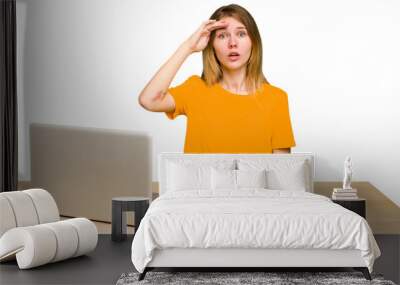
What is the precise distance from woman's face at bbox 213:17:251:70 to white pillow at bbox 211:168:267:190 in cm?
122

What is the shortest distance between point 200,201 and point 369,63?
2.74 meters

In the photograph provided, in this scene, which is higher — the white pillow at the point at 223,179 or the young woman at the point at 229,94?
the young woman at the point at 229,94

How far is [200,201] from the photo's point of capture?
231 inches

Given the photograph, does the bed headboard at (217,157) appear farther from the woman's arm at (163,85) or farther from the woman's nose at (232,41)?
the woman's nose at (232,41)

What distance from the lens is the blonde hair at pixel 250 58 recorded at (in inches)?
299

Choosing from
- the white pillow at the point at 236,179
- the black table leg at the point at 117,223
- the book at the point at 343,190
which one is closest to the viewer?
the white pillow at the point at 236,179

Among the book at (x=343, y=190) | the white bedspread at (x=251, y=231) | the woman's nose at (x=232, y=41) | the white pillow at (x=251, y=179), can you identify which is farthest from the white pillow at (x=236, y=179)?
the white bedspread at (x=251, y=231)

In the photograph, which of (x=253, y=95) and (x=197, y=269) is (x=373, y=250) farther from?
(x=253, y=95)

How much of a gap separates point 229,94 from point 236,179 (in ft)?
3.47

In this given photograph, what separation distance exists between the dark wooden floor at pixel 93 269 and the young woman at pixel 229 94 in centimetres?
153

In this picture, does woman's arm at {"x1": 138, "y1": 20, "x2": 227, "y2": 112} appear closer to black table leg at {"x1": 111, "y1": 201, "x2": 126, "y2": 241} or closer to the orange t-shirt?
the orange t-shirt

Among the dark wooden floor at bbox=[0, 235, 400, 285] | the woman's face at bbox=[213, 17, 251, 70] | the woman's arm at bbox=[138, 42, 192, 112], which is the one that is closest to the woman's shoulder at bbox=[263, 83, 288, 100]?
the woman's face at bbox=[213, 17, 251, 70]

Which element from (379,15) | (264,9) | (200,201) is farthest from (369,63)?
(200,201)

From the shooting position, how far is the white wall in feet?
24.8
